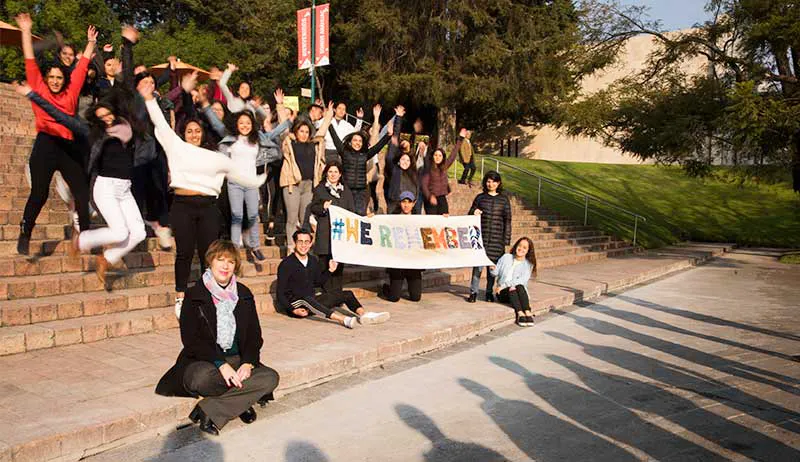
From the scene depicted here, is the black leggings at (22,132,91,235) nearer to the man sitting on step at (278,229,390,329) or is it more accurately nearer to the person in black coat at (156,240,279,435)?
the man sitting on step at (278,229,390,329)

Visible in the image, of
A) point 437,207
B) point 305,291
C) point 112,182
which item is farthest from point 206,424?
point 437,207

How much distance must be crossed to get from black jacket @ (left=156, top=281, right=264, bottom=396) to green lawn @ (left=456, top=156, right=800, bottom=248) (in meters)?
19.0

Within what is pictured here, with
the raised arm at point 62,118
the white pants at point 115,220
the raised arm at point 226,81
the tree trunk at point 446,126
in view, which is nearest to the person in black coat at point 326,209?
the raised arm at point 226,81

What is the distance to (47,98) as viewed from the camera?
712cm

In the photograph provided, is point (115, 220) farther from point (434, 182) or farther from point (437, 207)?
point (437, 207)

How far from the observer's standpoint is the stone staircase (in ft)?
21.7

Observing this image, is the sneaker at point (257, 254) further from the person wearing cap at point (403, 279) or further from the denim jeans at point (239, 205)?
the person wearing cap at point (403, 279)

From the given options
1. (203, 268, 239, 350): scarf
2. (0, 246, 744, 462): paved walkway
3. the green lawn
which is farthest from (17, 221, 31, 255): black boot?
the green lawn

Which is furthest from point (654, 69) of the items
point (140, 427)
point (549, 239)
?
point (140, 427)

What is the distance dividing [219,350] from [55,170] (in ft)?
12.6

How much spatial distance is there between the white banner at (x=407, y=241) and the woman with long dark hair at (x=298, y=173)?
3.21ft

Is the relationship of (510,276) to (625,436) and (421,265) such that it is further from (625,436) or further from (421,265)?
(625,436)

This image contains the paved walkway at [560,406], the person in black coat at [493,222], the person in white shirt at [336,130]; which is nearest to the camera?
the paved walkway at [560,406]

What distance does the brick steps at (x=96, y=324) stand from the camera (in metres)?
6.26
